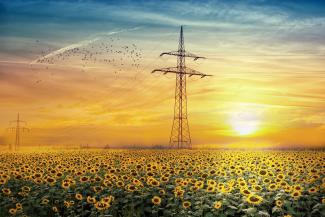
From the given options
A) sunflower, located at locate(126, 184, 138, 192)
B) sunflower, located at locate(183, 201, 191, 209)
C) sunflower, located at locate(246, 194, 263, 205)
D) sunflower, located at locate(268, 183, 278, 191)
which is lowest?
sunflower, located at locate(183, 201, 191, 209)

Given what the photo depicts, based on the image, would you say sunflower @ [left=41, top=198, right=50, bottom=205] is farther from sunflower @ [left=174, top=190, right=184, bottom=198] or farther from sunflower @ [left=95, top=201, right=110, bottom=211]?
sunflower @ [left=174, top=190, right=184, bottom=198]

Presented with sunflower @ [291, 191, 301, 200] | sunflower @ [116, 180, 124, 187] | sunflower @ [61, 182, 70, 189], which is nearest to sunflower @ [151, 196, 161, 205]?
sunflower @ [116, 180, 124, 187]

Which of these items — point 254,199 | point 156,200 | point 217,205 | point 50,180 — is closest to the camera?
point 217,205

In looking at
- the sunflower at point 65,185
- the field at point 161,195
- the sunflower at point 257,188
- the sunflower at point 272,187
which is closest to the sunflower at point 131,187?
the field at point 161,195

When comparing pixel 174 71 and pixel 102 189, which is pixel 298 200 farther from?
pixel 174 71

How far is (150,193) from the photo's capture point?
14562 mm

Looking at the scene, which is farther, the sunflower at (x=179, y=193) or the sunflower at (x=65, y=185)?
the sunflower at (x=65, y=185)

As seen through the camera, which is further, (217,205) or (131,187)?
(131,187)

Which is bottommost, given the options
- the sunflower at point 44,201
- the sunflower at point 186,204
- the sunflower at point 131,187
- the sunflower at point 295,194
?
the sunflower at point 44,201

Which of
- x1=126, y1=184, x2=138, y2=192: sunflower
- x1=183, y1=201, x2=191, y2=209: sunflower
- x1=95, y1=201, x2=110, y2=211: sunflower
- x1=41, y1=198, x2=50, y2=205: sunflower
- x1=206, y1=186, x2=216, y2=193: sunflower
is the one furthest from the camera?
x1=126, y1=184, x2=138, y2=192: sunflower

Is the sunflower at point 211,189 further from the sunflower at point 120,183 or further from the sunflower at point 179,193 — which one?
the sunflower at point 120,183

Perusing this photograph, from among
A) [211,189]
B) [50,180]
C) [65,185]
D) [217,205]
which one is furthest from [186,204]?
[50,180]

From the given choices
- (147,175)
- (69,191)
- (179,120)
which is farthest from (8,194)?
(179,120)

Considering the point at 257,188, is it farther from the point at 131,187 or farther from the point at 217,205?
the point at 131,187
